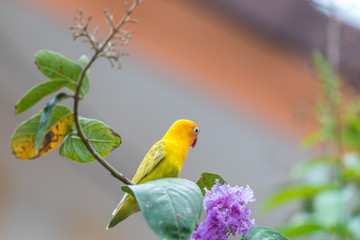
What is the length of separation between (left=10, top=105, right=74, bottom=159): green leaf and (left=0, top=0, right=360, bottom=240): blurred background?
1.63 meters

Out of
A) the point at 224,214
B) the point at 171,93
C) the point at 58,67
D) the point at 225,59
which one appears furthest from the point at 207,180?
the point at 225,59

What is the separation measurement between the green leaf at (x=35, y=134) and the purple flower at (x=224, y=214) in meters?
0.16

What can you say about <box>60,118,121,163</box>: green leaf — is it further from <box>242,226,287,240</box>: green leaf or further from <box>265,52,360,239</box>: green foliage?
<box>265,52,360,239</box>: green foliage

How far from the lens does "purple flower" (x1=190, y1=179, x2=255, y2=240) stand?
1.31ft

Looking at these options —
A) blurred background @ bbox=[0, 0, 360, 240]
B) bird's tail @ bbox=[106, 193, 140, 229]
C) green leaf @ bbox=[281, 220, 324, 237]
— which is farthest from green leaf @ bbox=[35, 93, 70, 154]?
blurred background @ bbox=[0, 0, 360, 240]

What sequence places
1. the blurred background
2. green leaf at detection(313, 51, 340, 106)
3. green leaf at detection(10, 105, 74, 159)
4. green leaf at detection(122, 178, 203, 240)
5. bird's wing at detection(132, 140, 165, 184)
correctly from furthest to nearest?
1. the blurred background
2. green leaf at detection(313, 51, 340, 106)
3. bird's wing at detection(132, 140, 165, 184)
4. green leaf at detection(10, 105, 74, 159)
5. green leaf at detection(122, 178, 203, 240)

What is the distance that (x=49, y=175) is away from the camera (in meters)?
2.33

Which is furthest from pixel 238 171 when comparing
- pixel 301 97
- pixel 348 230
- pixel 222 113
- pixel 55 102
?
pixel 55 102

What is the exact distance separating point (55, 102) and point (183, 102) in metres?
2.26

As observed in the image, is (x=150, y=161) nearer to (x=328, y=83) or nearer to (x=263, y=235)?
(x=263, y=235)

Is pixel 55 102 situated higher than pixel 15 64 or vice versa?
pixel 15 64

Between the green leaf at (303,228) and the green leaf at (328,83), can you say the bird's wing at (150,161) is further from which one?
the green leaf at (303,228)

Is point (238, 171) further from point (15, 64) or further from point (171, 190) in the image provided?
point (171, 190)

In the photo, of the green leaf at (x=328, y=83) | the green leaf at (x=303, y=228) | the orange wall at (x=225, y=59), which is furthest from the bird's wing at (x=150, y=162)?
the orange wall at (x=225, y=59)
